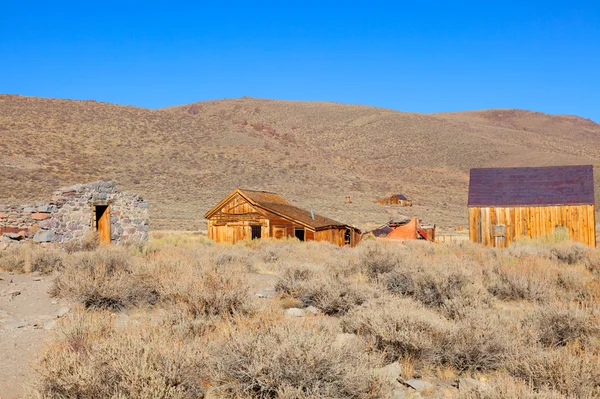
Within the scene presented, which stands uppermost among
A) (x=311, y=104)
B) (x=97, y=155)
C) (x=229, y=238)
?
(x=311, y=104)

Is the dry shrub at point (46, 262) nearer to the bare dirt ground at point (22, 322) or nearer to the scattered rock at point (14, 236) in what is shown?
the bare dirt ground at point (22, 322)

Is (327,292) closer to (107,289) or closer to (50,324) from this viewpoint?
(107,289)

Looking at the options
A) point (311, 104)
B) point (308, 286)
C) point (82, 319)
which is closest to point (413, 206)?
point (308, 286)

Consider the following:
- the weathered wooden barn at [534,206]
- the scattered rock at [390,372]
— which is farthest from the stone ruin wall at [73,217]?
the scattered rock at [390,372]

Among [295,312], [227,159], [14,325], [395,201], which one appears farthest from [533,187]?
[227,159]

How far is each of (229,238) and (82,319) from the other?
59.9 feet

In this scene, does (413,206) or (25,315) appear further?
(413,206)

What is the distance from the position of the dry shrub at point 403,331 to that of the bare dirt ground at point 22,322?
3461 millimetres

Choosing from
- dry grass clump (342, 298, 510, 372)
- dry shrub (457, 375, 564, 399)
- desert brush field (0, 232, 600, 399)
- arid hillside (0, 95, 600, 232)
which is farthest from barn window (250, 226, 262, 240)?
dry shrub (457, 375, 564, 399)

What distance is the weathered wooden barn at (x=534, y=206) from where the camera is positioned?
1966 centimetres

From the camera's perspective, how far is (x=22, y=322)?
7152mm

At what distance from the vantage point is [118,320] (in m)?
7.16

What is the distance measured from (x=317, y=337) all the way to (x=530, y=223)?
59.8 ft

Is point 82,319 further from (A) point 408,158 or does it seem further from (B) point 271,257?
(A) point 408,158
